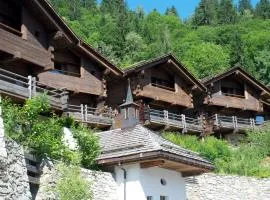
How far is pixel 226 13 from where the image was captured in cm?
9850

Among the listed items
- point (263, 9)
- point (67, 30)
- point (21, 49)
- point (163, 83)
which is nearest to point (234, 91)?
point (163, 83)

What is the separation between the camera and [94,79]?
3047 centimetres

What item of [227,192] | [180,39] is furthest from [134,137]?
[180,39]

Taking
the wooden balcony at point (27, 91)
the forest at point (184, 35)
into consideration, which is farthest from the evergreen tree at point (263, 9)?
the wooden balcony at point (27, 91)

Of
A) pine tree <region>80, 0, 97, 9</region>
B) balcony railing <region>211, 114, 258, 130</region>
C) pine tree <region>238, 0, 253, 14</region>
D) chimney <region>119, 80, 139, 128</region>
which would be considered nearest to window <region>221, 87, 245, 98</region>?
balcony railing <region>211, 114, 258, 130</region>

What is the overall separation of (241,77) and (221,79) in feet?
5.09

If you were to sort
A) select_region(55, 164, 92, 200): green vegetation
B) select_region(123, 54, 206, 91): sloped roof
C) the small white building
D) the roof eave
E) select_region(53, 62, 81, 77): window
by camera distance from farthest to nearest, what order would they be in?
select_region(123, 54, 206, 91): sloped roof
select_region(53, 62, 81, 77): window
the small white building
the roof eave
select_region(55, 164, 92, 200): green vegetation

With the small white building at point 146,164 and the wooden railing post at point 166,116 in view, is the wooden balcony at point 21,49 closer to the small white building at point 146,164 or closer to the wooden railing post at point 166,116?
the small white building at point 146,164

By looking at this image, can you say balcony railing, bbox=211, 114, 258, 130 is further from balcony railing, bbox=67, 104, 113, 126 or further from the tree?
the tree

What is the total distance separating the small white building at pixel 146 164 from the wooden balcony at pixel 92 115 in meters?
7.37

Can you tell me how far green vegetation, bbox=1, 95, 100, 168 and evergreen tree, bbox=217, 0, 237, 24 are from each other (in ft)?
263

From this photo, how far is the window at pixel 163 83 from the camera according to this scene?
3458cm

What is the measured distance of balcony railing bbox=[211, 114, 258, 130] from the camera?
3594 cm

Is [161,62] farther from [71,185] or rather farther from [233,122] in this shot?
[71,185]
